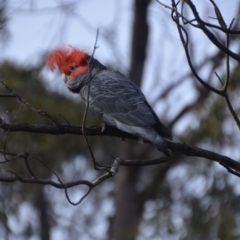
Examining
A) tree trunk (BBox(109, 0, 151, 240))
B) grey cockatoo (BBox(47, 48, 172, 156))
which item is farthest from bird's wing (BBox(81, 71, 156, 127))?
tree trunk (BBox(109, 0, 151, 240))

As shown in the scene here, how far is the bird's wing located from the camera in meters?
3.83

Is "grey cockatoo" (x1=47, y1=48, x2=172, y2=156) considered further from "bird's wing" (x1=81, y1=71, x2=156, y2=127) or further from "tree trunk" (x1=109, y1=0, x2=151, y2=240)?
"tree trunk" (x1=109, y1=0, x2=151, y2=240)

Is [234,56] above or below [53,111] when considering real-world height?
below

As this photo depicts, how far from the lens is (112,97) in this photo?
412 cm

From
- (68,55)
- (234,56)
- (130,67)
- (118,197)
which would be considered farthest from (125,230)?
(234,56)

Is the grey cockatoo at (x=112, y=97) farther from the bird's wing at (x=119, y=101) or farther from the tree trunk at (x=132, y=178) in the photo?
the tree trunk at (x=132, y=178)

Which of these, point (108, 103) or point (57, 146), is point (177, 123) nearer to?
point (57, 146)

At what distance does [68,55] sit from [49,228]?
554cm

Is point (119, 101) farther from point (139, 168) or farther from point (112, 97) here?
point (139, 168)

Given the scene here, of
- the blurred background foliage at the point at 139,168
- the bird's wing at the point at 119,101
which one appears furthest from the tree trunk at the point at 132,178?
the bird's wing at the point at 119,101

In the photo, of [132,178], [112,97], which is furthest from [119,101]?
[132,178]

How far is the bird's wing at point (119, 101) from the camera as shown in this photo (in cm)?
383

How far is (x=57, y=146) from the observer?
311 inches

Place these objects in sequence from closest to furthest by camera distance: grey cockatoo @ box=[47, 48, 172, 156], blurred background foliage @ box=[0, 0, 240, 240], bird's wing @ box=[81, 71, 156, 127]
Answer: grey cockatoo @ box=[47, 48, 172, 156]
bird's wing @ box=[81, 71, 156, 127]
blurred background foliage @ box=[0, 0, 240, 240]
